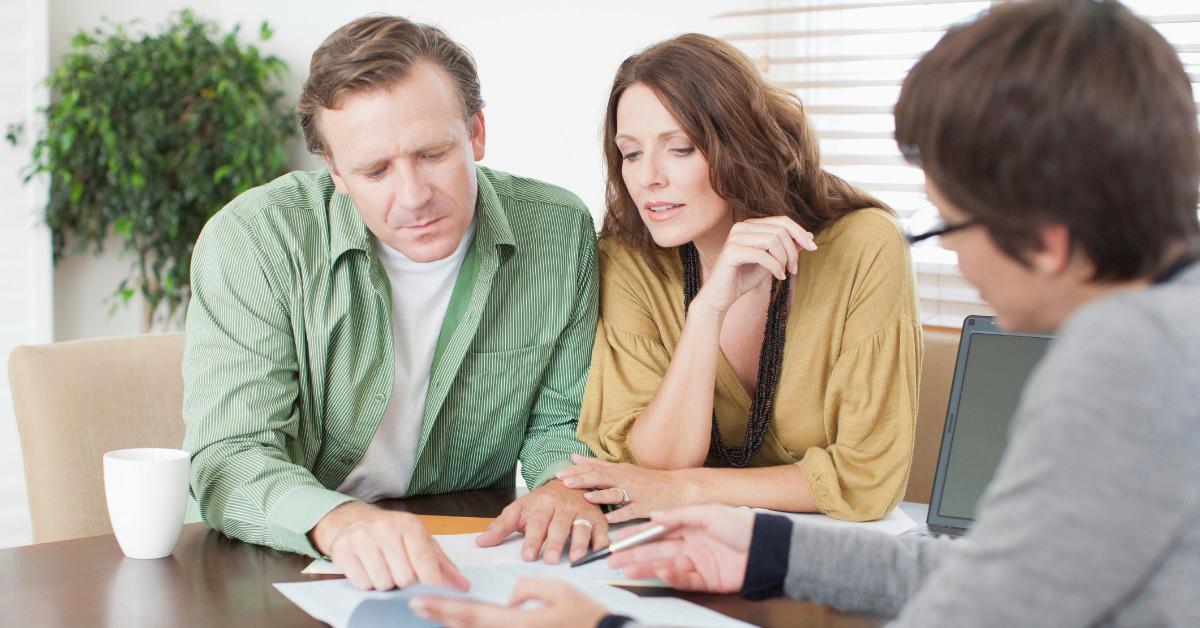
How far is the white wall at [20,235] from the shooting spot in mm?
3342

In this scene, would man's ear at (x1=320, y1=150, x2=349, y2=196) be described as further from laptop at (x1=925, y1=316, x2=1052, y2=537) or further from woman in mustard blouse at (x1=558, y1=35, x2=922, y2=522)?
laptop at (x1=925, y1=316, x2=1052, y2=537)

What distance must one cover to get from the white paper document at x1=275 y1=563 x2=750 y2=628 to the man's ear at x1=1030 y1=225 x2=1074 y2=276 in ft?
1.45

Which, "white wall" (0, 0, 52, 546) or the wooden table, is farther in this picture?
"white wall" (0, 0, 52, 546)

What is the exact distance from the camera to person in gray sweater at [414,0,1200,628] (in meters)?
0.62

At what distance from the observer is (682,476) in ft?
4.86

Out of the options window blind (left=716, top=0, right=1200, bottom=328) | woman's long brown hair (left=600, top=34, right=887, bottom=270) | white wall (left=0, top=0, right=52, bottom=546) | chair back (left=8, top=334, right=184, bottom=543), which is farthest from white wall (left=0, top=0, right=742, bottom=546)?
chair back (left=8, top=334, right=184, bottom=543)

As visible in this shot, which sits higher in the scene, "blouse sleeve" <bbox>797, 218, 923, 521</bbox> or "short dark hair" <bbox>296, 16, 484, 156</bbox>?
"short dark hair" <bbox>296, 16, 484, 156</bbox>

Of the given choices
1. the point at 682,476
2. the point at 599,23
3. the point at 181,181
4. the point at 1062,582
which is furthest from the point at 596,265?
the point at 181,181

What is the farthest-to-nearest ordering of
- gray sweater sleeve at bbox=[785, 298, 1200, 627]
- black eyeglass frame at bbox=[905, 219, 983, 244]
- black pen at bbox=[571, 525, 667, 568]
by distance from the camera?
black pen at bbox=[571, 525, 667, 568] < black eyeglass frame at bbox=[905, 219, 983, 244] < gray sweater sleeve at bbox=[785, 298, 1200, 627]

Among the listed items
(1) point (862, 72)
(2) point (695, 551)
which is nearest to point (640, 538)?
(2) point (695, 551)

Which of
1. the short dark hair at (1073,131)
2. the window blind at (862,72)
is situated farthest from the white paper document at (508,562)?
the window blind at (862,72)

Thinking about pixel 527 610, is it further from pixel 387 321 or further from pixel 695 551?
pixel 387 321

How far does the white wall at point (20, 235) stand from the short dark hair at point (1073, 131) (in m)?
3.25

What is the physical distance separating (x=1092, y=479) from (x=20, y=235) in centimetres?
342
